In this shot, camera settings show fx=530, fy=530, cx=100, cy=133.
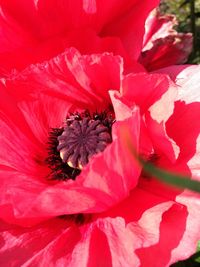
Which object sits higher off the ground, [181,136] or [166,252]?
[181,136]

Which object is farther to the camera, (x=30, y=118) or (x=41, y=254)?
(x=30, y=118)

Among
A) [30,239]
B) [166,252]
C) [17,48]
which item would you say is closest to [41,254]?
[30,239]

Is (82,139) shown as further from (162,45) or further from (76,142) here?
(162,45)

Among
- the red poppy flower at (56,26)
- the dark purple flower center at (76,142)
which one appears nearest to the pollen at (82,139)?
the dark purple flower center at (76,142)

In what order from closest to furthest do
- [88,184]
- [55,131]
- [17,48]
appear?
[88,184], [17,48], [55,131]

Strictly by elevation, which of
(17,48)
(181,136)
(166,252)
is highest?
(17,48)

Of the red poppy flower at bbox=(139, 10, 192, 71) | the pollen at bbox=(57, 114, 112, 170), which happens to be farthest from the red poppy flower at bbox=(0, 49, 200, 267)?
the red poppy flower at bbox=(139, 10, 192, 71)

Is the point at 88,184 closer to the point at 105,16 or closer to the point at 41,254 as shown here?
the point at 41,254

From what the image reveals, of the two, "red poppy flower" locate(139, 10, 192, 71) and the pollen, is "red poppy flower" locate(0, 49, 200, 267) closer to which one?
the pollen

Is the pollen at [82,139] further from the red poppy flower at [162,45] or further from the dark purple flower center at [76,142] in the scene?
the red poppy flower at [162,45]
